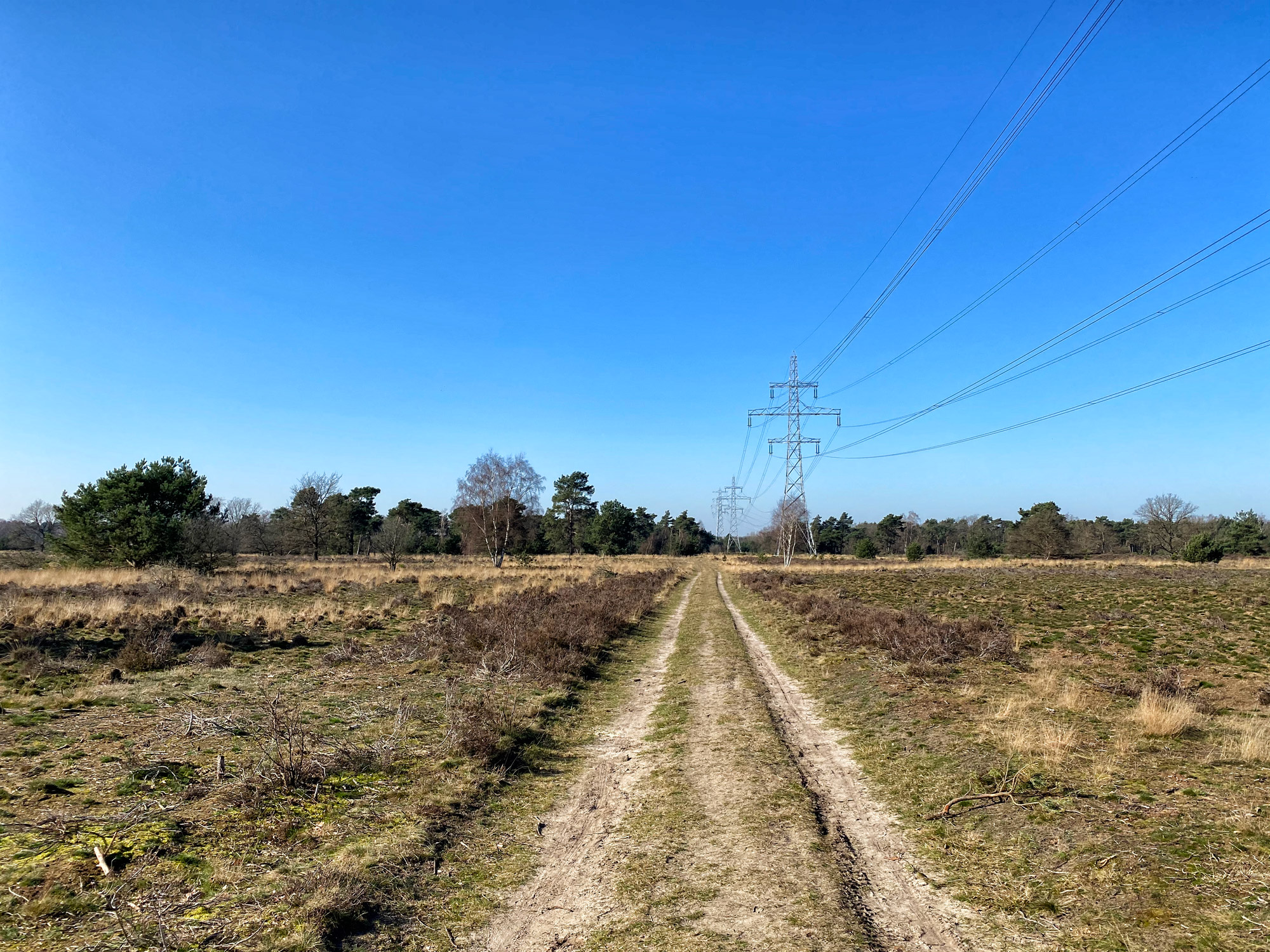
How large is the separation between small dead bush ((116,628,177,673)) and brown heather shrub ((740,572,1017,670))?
49.4 feet

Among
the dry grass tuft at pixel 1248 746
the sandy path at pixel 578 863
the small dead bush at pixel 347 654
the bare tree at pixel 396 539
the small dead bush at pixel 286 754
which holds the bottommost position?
the sandy path at pixel 578 863

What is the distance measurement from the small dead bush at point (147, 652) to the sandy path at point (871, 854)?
1175cm

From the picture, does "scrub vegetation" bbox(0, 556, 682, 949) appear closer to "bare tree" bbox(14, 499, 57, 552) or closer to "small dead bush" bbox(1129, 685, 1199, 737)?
"small dead bush" bbox(1129, 685, 1199, 737)

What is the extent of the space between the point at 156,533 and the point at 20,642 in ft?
83.6

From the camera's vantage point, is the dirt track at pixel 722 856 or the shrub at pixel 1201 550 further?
the shrub at pixel 1201 550

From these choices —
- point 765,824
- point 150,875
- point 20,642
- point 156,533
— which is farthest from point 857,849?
point 156,533

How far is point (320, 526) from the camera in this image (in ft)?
227

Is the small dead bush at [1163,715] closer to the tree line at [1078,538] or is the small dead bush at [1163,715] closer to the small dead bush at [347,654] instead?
the small dead bush at [347,654]

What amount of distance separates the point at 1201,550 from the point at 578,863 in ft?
285

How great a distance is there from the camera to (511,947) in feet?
14.3

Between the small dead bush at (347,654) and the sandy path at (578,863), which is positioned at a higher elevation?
the small dead bush at (347,654)

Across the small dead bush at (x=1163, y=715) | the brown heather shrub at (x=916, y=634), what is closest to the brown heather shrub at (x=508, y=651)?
the brown heather shrub at (x=916, y=634)

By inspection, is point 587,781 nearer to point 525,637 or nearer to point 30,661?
point 525,637

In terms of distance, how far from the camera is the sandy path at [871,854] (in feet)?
14.8
